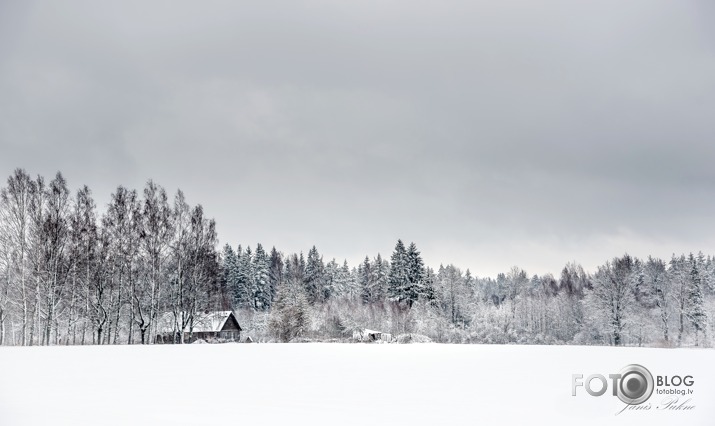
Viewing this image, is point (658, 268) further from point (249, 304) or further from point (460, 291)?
point (249, 304)

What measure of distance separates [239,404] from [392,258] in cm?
7360

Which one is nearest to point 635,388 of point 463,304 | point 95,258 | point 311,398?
point 311,398

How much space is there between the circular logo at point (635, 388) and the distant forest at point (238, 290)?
37.9 meters

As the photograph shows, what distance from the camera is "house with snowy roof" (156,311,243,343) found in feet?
165

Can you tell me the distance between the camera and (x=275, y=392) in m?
11.5

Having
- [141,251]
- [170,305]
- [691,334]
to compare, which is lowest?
[691,334]

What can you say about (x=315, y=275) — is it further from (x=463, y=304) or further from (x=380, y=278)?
(x=463, y=304)

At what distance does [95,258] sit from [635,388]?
4193cm

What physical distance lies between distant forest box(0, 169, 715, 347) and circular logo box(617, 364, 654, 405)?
37.9 metres

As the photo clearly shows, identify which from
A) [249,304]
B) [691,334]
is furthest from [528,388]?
[249,304]

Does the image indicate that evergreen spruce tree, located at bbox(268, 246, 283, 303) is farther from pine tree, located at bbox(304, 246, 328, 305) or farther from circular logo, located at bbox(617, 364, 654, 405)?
circular logo, located at bbox(617, 364, 654, 405)

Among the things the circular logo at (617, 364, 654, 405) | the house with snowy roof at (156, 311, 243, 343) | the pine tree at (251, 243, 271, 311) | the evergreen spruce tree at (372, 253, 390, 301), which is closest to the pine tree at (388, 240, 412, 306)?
the evergreen spruce tree at (372, 253, 390, 301)

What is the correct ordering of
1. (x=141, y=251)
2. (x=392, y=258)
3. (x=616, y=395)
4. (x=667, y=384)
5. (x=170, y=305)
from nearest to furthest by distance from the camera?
(x=616, y=395)
(x=667, y=384)
(x=141, y=251)
(x=170, y=305)
(x=392, y=258)

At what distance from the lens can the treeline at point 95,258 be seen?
38344 mm
